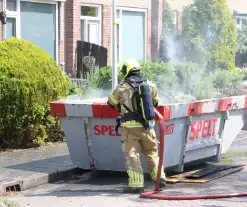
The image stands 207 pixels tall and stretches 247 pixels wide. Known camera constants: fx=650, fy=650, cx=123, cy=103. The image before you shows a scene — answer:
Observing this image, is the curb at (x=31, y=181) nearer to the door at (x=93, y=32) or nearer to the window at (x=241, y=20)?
the door at (x=93, y=32)

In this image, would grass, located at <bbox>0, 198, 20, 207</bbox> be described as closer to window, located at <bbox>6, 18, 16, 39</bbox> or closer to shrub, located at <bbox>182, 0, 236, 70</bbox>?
window, located at <bbox>6, 18, 16, 39</bbox>

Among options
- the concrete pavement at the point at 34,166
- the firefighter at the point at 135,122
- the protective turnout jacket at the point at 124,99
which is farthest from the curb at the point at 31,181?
the protective turnout jacket at the point at 124,99

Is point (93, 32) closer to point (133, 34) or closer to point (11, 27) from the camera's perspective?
point (133, 34)

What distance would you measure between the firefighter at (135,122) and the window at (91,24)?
11.2 m

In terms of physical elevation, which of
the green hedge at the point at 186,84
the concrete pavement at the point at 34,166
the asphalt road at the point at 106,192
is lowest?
the asphalt road at the point at 106,192

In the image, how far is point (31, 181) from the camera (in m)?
8.19

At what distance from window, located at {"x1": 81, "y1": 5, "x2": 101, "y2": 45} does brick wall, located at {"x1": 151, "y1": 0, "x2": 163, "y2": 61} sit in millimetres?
2704

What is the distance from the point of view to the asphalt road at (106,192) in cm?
718

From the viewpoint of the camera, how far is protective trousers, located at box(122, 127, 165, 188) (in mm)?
7570

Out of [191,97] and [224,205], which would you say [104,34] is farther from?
[224,205]

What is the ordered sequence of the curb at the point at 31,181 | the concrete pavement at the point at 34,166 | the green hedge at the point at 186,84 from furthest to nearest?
the green hedge at the point at 186,84 < the concrete pavement at the point at 34,166 < the curb at the point at 31,181

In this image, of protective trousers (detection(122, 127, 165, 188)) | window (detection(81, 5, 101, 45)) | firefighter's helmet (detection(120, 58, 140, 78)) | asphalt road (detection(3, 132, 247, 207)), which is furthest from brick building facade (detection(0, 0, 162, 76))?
protective trousers (detection(122, 127, 165, 188))

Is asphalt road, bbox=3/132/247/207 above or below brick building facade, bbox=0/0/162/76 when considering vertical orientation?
below

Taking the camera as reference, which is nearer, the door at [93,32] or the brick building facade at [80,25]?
the brick building facade at [80,25]
